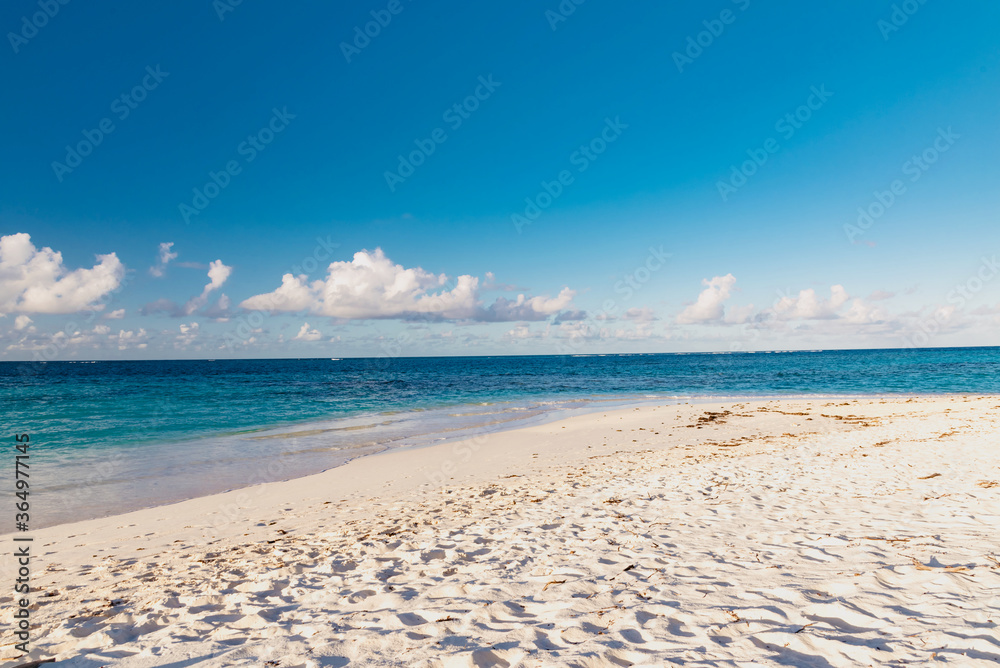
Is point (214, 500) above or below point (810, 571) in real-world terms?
below

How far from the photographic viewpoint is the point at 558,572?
18.0ft

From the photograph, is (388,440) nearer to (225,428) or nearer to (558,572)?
(225,428)

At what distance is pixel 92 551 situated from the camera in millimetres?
7496

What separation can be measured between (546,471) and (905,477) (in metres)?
7.32

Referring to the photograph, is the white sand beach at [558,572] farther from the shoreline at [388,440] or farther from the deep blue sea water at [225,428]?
the deep blue sea water at [225,428]

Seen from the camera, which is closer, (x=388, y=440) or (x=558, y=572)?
(x=558, y=572)

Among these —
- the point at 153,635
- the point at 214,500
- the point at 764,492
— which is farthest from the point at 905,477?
the point at 214,500

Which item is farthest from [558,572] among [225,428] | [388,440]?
[225,428]

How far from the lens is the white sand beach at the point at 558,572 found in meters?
3.92

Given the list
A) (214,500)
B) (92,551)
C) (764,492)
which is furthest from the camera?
(214,500)

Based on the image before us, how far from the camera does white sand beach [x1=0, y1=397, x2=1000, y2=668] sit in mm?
3922

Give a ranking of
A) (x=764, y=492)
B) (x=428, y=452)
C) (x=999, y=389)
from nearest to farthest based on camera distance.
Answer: (x=764, y=492) → (x=428, y=452) → (x=999, y=389)

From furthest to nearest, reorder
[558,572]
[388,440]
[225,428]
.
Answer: [225,428] → [388,440] → [558,572]

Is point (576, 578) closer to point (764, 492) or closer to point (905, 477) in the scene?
point (764, 492)
